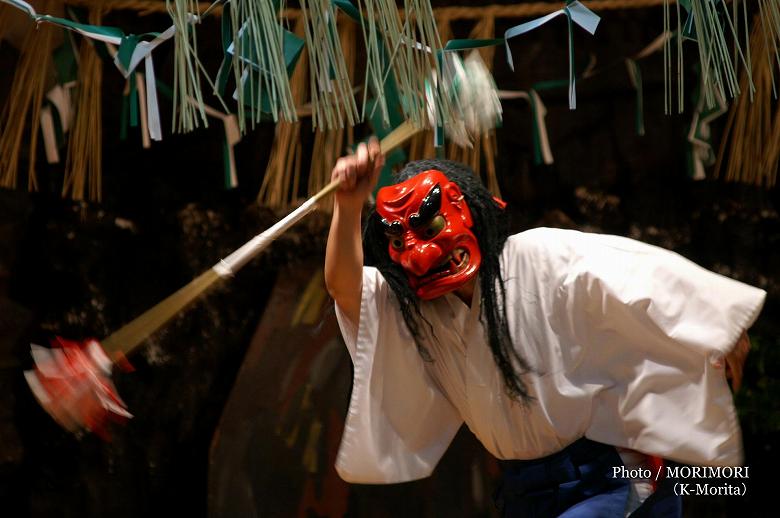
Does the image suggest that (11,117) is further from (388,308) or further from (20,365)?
(388,308)

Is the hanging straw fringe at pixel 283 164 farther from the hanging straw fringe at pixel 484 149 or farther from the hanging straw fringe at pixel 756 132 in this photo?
the hanging straw fringe at pixel 756 132

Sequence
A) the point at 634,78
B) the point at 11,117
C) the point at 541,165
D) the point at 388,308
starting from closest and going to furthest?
the point at 388,308 → the point at 11,117 → the point at 634,78 → the point at 541,165

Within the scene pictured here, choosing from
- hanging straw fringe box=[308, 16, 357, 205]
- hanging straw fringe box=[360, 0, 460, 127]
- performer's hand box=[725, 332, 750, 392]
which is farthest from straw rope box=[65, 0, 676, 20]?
performer's hand box=[725, 332, 750, 392]

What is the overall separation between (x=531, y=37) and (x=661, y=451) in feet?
3.94

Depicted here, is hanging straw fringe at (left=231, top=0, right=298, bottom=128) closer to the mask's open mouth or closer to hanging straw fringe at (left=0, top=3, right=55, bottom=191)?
the mask's open mouth

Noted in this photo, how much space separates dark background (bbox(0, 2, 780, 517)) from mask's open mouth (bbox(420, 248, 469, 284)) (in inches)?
32.9

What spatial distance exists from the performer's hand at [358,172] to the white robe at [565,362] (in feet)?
0.65

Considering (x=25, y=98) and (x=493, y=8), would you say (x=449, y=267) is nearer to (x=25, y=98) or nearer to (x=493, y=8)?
(x=493, y=8)

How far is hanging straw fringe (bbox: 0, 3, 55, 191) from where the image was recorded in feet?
6.93

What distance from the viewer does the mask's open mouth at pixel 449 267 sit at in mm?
1599

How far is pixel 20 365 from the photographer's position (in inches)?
88.5

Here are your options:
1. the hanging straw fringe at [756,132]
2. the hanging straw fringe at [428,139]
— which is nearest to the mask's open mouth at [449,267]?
the hanging straw fringe at [428,139]

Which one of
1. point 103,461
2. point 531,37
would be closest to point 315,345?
point 103,461

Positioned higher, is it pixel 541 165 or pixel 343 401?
pixel 541 165
